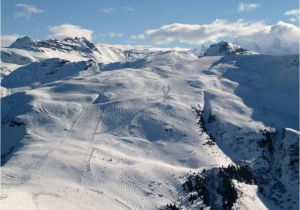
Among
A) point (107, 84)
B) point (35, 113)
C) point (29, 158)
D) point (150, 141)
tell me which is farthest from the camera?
point (107, 84)

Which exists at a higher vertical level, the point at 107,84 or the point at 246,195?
the point at 107,84

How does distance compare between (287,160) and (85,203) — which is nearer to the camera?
(85,203)

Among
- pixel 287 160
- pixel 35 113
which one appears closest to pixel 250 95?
pixel 287 160

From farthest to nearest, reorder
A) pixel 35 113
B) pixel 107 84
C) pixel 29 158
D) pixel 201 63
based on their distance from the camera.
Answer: pixel 201 63 < pixel 107 84 < pixel 35 113 < pixel 29 158

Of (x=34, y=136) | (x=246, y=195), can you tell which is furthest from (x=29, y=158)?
(x=246, y=195)

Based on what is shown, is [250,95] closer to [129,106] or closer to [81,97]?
[129,106]

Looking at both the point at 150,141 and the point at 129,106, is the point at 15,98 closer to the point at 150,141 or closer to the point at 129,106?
the point at 129,106

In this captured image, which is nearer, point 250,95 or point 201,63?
point 250,95
